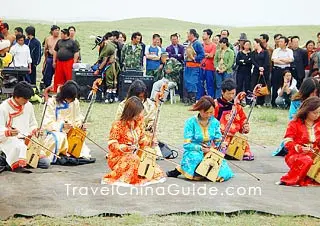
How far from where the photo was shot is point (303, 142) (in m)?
7.52

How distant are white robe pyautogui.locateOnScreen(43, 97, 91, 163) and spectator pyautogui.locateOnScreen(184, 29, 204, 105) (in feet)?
20.3

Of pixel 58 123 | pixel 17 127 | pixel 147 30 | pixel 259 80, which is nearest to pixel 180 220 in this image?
pixel 17 127

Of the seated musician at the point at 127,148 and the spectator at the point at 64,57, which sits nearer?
the seated musician at the point at 127,148

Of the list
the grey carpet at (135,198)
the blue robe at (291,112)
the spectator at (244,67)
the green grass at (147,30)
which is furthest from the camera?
the green grass at (147,30)

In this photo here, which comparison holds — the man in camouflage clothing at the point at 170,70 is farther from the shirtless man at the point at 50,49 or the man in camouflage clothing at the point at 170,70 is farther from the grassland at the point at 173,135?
the shirtless man at the point at 50,49

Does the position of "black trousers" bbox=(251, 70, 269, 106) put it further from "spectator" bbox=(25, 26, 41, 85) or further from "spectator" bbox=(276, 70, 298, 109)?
"spectator" bbox=(25, 26, 41, 85)

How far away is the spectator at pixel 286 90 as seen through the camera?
542 inches

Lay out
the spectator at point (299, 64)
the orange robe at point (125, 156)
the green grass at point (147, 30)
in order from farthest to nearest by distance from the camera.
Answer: the green grass at point (147, 30) < the spectator at point (299, 64) < the orange robe at point (125, 156)

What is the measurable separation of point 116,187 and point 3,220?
4.69 feet

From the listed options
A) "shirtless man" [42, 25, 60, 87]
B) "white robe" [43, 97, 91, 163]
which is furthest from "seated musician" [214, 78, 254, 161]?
"shirtless man" [42, 25, 60, 87]

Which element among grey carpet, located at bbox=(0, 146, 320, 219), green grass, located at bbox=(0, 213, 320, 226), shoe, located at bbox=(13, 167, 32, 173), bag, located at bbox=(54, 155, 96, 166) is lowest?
bag, located at bbox=(54, 155, 96, 166)

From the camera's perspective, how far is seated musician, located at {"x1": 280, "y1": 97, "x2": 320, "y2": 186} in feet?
24.0

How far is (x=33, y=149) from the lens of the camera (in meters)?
7.66

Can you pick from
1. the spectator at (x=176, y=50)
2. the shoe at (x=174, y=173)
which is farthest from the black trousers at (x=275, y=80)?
the shoe at (x=174, y=173)
